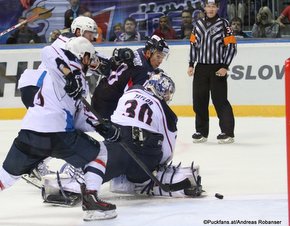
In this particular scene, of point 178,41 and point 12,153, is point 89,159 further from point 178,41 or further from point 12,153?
point 178,41

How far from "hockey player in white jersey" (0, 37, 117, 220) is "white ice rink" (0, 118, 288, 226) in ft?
0.66

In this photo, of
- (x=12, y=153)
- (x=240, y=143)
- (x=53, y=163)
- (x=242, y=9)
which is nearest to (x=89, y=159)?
(x=12, y=153)

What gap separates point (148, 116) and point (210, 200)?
0.56 metres

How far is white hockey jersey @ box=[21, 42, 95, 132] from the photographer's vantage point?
3.79m

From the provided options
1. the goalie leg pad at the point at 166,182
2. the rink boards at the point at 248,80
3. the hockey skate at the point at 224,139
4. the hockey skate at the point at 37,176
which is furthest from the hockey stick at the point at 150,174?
the rink boards at the point at 248,80

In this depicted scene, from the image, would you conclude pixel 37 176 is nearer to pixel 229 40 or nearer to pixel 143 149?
pixel 143 149

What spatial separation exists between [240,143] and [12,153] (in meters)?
3.14

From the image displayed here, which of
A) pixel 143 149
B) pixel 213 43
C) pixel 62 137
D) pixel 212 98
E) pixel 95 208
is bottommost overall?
pixel 212 98

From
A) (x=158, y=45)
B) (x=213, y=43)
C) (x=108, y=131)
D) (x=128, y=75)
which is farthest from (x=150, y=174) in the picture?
(x=213, y=43)

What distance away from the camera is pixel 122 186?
4371 mm

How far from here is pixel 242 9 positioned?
9.17 metres

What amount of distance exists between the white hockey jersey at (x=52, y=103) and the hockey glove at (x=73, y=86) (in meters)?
0.06

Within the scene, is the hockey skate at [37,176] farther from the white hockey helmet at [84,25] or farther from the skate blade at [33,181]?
the white hockey helmet at [84,25]

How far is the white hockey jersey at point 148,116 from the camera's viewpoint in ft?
14.0
